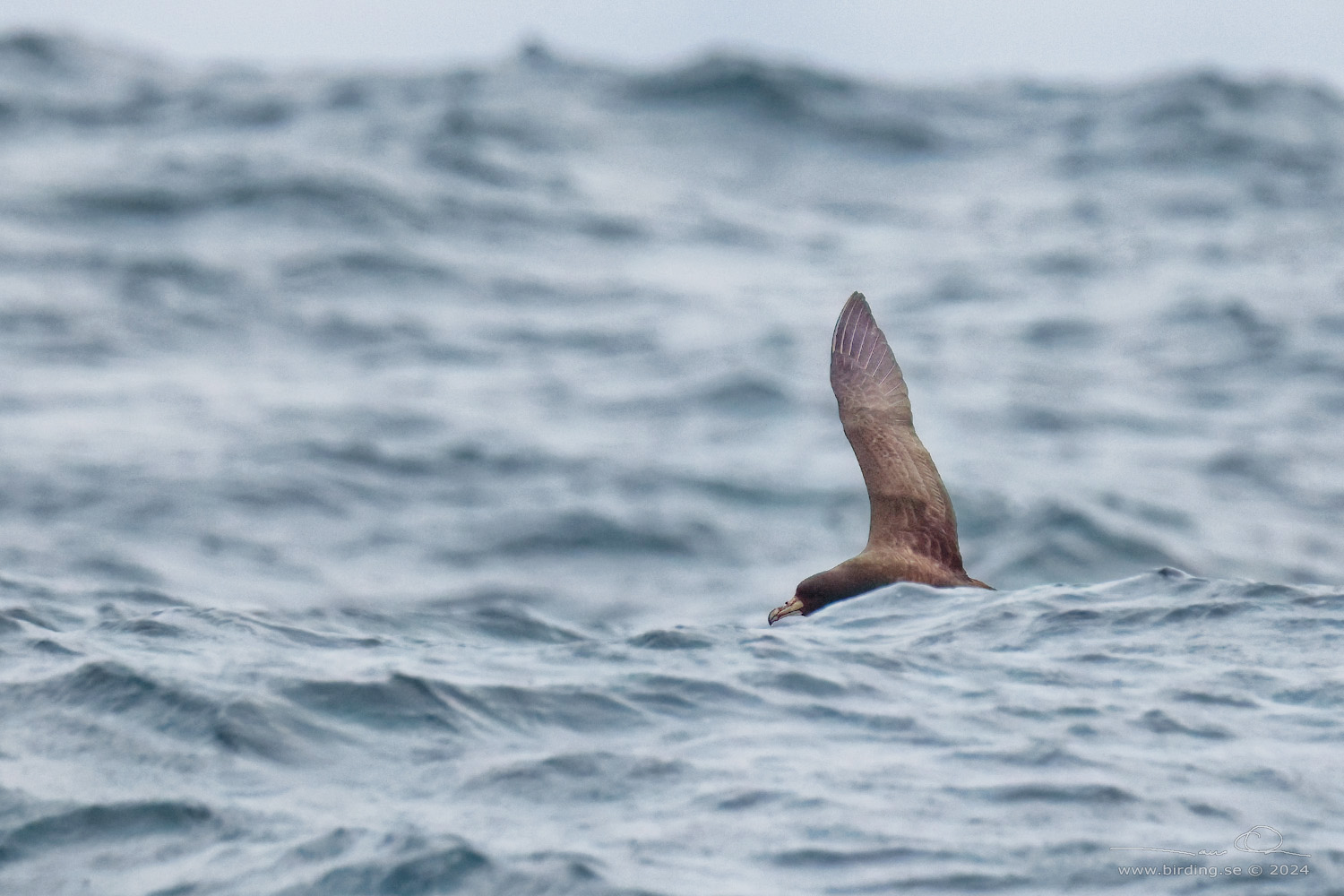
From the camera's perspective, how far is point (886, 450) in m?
7.72

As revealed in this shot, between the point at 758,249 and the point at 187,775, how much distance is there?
22.1 m

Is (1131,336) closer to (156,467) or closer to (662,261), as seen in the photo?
(662,261)

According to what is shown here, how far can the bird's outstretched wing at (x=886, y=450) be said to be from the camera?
7449 mm

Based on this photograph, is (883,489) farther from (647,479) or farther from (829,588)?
(647,479)

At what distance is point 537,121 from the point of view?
3328 cm

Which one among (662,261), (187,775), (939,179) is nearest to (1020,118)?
(939,179)

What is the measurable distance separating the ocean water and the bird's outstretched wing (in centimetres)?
28

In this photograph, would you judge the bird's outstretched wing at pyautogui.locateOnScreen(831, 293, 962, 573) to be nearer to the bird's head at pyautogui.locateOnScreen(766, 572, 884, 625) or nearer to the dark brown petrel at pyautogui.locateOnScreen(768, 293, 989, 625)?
the dark brown petrel at pyautogui.locateOnScreen(768, 293, 989, 625)
